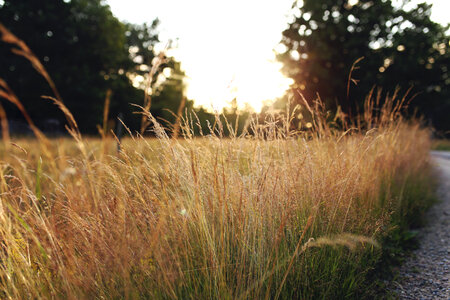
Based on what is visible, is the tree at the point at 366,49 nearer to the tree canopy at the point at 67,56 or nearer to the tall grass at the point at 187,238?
the tree canopy at the point at 67,56

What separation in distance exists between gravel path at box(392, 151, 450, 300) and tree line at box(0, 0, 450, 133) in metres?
7.63

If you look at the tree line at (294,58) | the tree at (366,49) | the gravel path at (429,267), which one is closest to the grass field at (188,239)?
the gravel path at (429,267)

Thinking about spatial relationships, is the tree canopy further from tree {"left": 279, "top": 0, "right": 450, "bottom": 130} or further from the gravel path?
the gravel path

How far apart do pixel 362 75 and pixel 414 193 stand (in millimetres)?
14993

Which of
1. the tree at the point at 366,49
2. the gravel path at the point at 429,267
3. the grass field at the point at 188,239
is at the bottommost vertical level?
the gravel path at the point at 429,267

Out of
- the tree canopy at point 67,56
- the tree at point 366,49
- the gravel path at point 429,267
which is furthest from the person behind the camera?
the tree canopy at point 67,56

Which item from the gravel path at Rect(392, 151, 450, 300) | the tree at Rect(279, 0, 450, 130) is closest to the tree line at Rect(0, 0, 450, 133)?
the tree at Rect(279, 0, 450, 130)

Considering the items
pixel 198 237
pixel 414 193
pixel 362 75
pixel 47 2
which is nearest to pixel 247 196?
pixel 198 237

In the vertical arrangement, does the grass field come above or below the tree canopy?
below

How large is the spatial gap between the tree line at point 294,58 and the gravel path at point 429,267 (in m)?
7.63

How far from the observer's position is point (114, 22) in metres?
27.3

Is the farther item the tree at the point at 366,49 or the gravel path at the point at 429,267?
the tree at the point at 366,49

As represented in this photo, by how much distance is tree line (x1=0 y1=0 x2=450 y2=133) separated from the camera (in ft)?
56.4

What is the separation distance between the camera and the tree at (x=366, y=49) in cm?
1698
